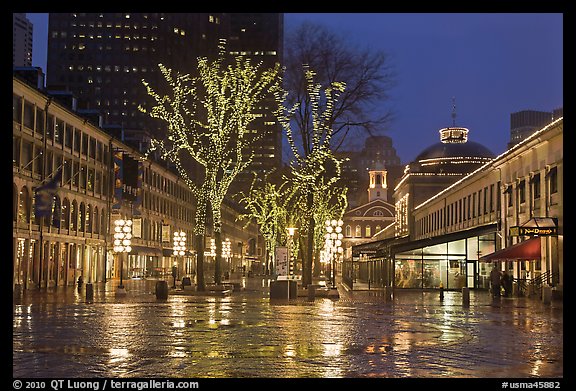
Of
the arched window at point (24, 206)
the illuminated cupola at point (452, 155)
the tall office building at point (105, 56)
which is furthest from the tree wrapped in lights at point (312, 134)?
the tall office building at point (105, 56)

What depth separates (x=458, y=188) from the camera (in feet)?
269

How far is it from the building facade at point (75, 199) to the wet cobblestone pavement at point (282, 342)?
17.2 meters

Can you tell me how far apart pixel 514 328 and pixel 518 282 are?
86.9ft

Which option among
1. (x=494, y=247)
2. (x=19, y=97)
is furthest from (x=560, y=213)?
(x=19, y=97)

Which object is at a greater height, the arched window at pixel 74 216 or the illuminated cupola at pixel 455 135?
the illuminated cupola at pixel 455 135

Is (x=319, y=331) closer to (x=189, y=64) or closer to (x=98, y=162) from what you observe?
(x=189, y=64)

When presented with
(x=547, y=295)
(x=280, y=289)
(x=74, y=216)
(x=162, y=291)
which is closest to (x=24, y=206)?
(x=74, y=216)

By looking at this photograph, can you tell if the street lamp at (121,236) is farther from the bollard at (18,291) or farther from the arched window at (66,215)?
the arched window at (66,215)

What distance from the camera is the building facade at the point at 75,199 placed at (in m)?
55.6

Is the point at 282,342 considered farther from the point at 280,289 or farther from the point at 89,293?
the point at 89,293

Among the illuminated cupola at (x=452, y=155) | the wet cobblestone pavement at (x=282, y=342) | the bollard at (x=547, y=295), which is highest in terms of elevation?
the illuminated cupola at (x=452, y=155)

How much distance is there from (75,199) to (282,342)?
51.7 meters

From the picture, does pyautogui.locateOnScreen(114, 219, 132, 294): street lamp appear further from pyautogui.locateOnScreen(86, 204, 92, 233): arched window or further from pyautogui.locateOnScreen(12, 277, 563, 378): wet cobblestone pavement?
pyautogui.locateOnScreen(86, 204, 92, 233): arched window
